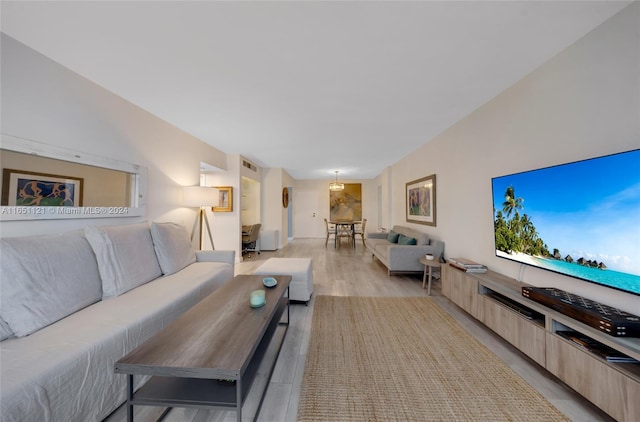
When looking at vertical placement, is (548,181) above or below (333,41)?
below

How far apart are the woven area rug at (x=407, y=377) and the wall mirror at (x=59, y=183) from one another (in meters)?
2.38

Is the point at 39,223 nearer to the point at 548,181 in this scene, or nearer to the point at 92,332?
the point at 92,332

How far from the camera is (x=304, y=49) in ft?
5.53

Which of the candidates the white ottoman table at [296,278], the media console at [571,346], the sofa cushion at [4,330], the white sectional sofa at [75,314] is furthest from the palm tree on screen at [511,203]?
the sofa cushion at [4,330]

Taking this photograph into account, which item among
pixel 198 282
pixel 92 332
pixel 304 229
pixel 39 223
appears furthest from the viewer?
pixel 304 229

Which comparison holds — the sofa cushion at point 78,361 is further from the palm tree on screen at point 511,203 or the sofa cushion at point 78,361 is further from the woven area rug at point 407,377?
the palm tree on screen at point 511,203

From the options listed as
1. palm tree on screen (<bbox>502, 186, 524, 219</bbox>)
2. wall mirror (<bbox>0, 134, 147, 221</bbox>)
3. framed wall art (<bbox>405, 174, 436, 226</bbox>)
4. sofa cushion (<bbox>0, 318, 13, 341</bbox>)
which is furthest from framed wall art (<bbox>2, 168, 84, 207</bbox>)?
framed wall art (<bbox>405, 174, 436, 226</bbox>)

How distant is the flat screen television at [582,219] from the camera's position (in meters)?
1.23

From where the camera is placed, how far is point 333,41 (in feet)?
5.27

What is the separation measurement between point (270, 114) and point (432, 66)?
184cm

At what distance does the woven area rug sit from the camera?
1297 millimetres

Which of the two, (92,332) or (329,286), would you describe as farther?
(329,286)

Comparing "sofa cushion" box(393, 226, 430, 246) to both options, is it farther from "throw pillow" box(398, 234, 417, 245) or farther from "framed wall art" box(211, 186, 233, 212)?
"framed wall art" box(211, 186, 233, 212)

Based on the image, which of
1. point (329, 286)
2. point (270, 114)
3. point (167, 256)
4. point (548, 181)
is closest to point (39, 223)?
point (167, 256)
